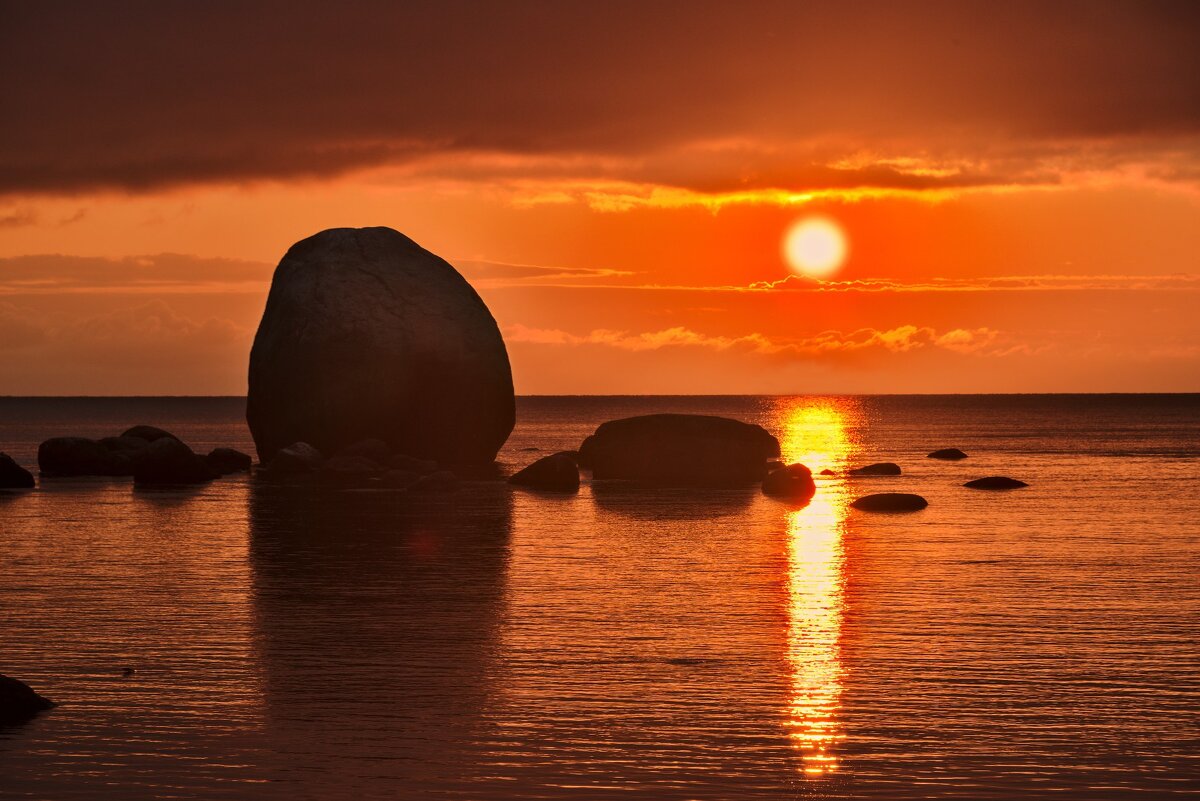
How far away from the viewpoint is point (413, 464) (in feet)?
179

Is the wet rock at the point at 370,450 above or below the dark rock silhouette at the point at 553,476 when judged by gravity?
above

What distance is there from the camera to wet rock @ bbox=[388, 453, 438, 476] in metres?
54.0

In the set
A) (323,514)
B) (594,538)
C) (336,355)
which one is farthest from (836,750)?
(336,355)

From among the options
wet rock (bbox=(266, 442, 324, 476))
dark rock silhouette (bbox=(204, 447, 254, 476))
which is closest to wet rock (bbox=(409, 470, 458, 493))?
wet rock (bbox=(266, 442, 324, 476))

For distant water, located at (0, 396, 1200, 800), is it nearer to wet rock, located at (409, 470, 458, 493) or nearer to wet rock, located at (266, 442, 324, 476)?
wet rock, located at (409, 470, 458, 493)

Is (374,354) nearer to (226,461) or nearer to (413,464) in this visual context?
(413,464)

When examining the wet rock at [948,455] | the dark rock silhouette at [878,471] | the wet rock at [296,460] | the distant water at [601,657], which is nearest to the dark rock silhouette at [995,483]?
the dark rock silhouette at [878,471]

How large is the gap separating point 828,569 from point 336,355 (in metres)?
30.5

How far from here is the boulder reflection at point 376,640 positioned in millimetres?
13805

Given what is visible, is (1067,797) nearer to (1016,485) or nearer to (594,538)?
(594,538)

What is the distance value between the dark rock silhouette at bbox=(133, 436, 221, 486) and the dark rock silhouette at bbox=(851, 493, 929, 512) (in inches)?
1009

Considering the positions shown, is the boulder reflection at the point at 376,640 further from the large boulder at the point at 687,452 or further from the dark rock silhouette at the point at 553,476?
the large boulder at the point at 687,452

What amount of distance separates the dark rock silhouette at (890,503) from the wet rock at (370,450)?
19160 millimetres

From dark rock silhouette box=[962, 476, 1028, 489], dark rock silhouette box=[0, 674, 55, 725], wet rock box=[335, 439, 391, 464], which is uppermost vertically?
wet rock box=[335, 439, 391, 464]
